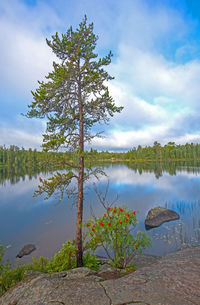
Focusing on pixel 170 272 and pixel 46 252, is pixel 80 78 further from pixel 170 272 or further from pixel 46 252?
pixel 46 252

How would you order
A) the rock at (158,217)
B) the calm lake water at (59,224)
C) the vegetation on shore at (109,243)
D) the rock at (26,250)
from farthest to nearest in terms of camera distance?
the rock at (158,217), the calm lake water at (59,224), the rock at (26,250), the vegetation on shore at (109,243)

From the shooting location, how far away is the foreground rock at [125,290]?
2898 mm

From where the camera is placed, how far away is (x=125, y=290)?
324 centimetres

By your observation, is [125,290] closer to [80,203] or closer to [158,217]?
[80,203]

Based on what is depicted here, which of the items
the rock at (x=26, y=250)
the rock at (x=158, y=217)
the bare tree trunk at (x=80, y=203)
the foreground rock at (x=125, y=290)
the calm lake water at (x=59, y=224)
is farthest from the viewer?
the rock at (x=158, y=217)

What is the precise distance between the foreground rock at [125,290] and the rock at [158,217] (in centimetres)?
1180

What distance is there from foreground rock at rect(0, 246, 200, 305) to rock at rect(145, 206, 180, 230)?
11.8 metres

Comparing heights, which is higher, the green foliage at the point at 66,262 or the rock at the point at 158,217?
the green foliage at the point at 66,262

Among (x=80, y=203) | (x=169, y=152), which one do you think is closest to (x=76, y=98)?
(x=80, y=203)

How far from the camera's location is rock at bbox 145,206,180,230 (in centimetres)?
1509

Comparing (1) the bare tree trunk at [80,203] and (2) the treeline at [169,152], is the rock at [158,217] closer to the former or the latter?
(1) the bare tree trunk at [80,203]

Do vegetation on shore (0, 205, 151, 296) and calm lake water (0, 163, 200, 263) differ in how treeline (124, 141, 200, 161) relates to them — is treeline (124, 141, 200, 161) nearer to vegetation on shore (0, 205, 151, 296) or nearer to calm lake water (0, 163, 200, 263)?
calm lake water (0, 163, 200, 263)

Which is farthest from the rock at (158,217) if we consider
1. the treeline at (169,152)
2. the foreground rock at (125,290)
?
the treeline at (169,152)

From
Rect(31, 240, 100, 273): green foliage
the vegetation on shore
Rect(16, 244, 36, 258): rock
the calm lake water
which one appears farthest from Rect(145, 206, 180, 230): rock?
Rect(16, 244, 36, 258): rock
